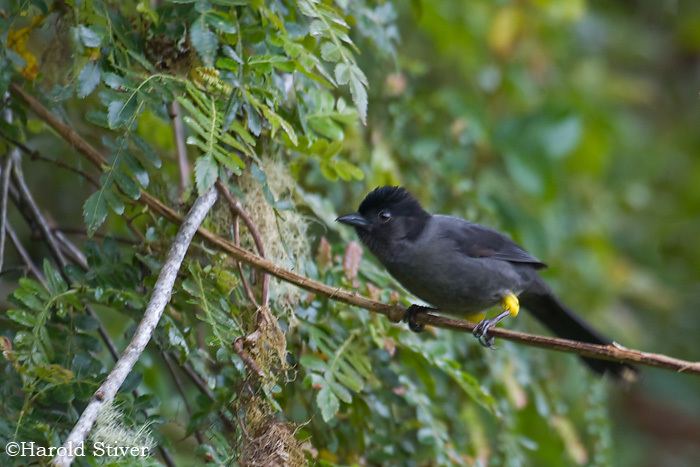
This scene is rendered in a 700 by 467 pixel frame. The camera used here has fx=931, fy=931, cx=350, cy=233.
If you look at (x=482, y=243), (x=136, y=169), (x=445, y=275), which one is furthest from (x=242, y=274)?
(x=482, y=243)

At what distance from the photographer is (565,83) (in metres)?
7.04

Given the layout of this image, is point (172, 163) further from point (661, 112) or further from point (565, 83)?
point (661, 112)

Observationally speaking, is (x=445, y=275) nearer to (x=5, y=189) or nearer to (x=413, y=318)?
(x=413, y=318)

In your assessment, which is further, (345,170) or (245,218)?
Answer: (345,170)

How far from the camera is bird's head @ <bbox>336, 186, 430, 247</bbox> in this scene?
13.1 ft

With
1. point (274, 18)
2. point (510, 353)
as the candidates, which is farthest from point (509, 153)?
point (274, 18)

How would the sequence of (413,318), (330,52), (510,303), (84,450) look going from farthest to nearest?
1. (510,303)
2. (413,318)
3. (330,52)
4. (84,450)

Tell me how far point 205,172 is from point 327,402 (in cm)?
92

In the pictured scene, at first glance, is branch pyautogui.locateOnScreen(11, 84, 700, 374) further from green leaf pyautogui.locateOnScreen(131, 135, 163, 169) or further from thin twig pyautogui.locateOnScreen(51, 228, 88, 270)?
thin twig pyautogui.locateOnScreen(51, 228, 88, 270)

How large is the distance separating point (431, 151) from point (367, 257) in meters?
0.78

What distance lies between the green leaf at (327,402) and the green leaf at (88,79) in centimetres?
Result: 126

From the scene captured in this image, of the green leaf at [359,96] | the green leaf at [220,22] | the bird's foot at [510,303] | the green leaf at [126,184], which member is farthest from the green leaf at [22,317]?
the bird's foot at [510,303]

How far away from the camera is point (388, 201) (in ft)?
13.2

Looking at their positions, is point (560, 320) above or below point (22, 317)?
below
